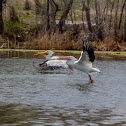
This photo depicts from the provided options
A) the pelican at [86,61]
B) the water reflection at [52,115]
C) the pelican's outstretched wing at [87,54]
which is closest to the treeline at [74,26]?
the pelican at [86,61]

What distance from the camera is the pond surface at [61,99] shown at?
706 cm

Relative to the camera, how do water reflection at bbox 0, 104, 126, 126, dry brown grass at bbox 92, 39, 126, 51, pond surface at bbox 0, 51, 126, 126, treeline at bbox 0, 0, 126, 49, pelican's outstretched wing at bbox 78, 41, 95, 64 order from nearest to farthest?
water reflection at bbox 0, 104, 126, 126 < pond surface at bbox 0, 51, 126, 126 < pelican's outstretched wing at bbox 78, 41, 95, 64 < dry brown grass at bbox 92, 39, 126, 51 < treeline at bbox 0, 0, 126, 49

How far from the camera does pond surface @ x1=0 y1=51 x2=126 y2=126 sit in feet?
23.2

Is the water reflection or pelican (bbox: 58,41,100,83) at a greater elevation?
pelican (bbox: 58,41,100,83)

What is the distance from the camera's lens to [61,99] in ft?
29.0

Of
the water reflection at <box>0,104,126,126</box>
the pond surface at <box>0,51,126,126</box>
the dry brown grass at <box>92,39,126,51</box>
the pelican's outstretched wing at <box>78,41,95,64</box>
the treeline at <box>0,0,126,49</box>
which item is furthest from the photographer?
the treeline at <box>0,0,126,49</box>

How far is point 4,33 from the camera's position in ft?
104

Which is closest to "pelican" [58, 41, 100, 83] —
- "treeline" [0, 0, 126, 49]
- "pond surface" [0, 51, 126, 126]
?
"pond surface" [0, 51, 126, 126]

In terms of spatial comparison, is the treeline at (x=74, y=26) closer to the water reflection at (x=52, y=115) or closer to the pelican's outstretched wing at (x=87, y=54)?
the pelican's outstretched wing at (x=87, y=54)

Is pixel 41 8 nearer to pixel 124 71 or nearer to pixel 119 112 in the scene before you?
pixel 124 71

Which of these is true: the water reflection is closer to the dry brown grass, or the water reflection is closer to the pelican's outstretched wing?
the pelican's outstretched wing

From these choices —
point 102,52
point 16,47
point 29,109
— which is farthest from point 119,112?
point 16,47

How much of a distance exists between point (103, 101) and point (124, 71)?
6013mm

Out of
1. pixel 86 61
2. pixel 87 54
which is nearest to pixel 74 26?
pixel 86 61
